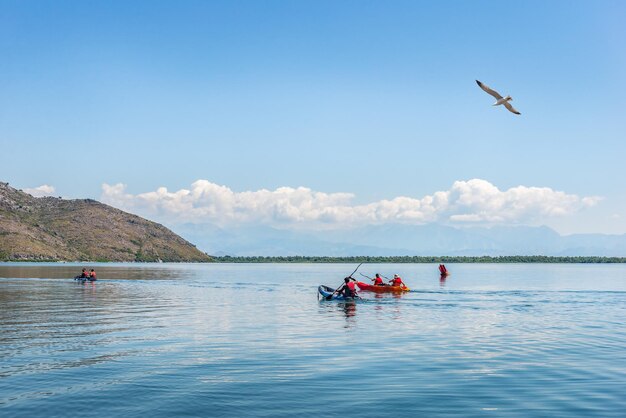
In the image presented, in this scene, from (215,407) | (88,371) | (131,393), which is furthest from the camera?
(88,371)

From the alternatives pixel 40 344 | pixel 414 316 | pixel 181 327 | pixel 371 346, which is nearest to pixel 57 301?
pixel 181 327

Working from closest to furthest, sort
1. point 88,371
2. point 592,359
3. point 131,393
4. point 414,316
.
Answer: point 131,393, point 88,371, point 592,359, point 414,316

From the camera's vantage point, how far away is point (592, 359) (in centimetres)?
2906

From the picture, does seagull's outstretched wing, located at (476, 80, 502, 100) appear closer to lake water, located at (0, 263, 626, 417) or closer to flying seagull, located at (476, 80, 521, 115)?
flying seagull, located at (476, 80, 521, 115)

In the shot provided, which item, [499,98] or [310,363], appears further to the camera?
[499,98]

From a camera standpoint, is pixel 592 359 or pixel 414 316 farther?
pixel 414 316

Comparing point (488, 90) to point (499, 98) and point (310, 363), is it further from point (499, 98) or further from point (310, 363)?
point (310, 363)

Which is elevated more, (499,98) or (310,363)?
(499,98)

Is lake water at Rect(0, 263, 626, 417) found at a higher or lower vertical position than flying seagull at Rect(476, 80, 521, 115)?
lower

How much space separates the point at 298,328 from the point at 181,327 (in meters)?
8.38

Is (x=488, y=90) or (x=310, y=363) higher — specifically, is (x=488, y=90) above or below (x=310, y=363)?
above

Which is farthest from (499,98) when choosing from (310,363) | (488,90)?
(310,363)

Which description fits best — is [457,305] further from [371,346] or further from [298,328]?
[371,346]

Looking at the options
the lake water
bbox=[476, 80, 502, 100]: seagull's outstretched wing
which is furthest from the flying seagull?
the lake water
